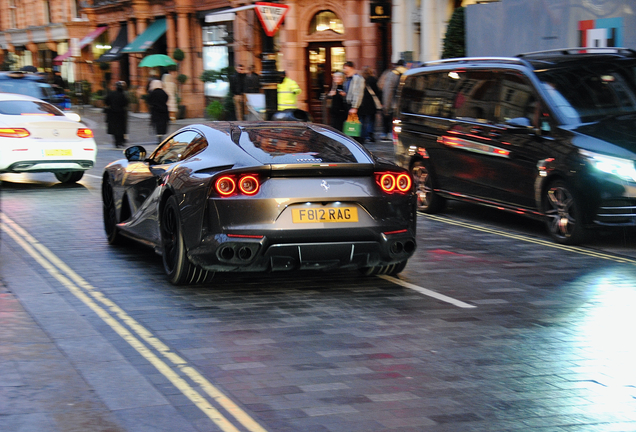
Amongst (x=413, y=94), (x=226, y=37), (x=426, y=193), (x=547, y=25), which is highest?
(x=226, y=37)

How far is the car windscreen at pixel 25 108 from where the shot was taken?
52.6 feet

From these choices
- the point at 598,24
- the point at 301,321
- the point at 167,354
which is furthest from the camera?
the point at 598,24

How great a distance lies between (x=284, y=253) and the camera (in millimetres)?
7094

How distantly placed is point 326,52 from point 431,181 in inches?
772

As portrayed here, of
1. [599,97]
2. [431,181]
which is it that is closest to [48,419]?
[599,97]

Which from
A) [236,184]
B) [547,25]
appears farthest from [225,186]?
[547,25]

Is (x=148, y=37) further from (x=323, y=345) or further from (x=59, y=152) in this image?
(x=323, y=345)

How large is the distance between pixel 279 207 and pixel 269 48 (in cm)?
942

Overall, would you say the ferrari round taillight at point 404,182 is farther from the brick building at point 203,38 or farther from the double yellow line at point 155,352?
the brick building at point 203,38

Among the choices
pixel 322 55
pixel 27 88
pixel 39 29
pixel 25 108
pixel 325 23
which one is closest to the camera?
pixel 25 108

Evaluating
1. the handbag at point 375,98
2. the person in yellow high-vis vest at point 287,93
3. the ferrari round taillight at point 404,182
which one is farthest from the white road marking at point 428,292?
the handbag at point 375,98

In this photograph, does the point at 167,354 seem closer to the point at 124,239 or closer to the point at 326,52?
the point at 124,239

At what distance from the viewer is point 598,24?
15.7m

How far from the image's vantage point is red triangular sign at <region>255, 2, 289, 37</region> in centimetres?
1536
